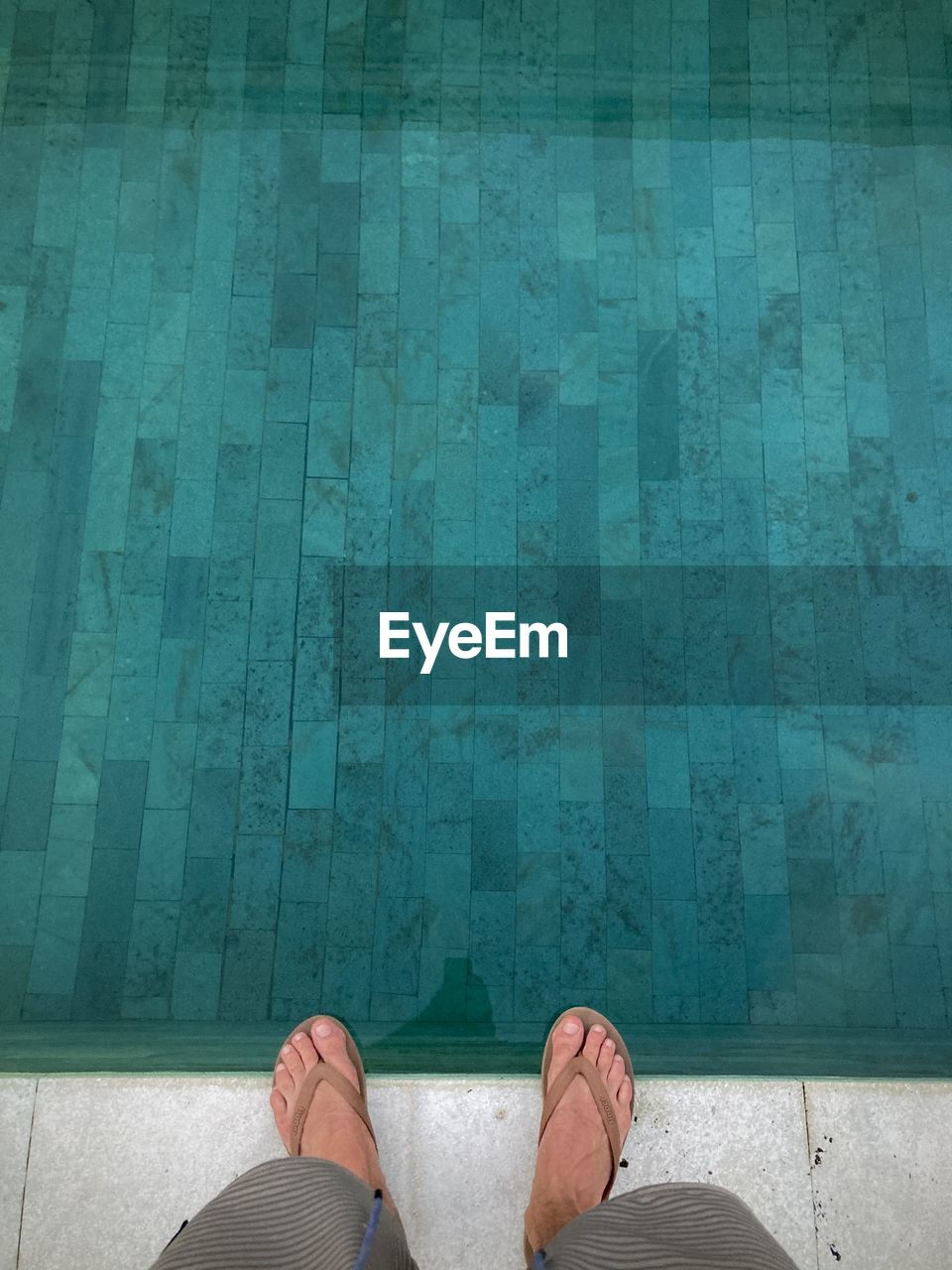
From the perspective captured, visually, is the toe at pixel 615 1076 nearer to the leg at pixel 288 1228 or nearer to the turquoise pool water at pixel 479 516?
the turquoise pool water at pixel 479 516

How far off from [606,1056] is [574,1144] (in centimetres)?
41

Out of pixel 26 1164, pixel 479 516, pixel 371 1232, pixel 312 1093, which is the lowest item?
pixel 26 1164

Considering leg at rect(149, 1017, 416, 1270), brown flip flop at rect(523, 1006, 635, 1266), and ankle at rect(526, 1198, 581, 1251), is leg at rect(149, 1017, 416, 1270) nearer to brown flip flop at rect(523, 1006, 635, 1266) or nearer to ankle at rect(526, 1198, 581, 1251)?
ankle at rect(526, 1198, 581, 1251)

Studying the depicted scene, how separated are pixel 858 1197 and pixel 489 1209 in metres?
1.39

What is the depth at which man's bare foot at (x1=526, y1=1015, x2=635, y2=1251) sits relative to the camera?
3.43 m

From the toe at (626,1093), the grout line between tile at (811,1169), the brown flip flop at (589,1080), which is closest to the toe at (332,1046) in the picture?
the brown flip flop at (589,1080)

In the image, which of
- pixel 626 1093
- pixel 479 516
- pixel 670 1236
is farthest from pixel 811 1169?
pixel 479 516

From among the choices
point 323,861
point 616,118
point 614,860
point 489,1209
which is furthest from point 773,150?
point 489,1209

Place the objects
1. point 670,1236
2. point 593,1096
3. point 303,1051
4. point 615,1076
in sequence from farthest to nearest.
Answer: point 303,1051 < point 615,1076 < point 593,1096 < point 670,1236

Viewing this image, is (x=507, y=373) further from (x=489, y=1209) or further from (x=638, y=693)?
(x=489, y=1209)

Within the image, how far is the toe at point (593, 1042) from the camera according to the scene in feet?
13.0

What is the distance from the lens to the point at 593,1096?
3734mm

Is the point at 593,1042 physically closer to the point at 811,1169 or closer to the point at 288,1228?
the point at 811,1169

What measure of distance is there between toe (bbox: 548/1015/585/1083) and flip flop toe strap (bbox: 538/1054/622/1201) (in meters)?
0.03
